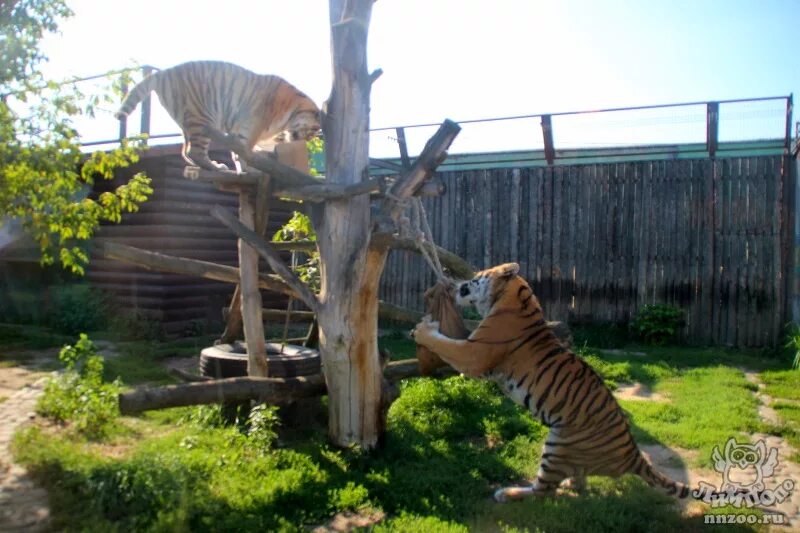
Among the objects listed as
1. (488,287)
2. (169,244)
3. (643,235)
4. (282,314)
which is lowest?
(282,314)

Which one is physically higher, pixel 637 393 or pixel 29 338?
pixel 29 338

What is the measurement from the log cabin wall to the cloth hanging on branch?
761 cm

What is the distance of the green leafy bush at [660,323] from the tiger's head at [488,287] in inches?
306

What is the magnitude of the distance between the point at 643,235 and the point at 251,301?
28.1 ft

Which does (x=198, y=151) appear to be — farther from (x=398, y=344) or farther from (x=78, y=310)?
(x=78, y=310)

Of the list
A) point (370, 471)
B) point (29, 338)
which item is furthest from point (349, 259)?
point (29, 338)

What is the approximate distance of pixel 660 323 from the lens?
1208 cm

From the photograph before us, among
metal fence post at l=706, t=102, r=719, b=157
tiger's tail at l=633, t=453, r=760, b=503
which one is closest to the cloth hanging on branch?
tiger's tail at l=633, t=453, r=760, b=503

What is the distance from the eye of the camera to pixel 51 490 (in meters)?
→ 4.86

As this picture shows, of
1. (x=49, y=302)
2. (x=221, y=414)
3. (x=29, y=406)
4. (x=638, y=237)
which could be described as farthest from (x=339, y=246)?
(x=49, y=302)

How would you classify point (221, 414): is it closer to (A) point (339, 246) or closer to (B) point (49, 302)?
(A) point (339, 246)

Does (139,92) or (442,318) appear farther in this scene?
(139,92)

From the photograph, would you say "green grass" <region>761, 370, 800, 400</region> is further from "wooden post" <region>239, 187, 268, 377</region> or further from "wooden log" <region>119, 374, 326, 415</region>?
"wooden post" <region>239, 187, 268, 377</region>

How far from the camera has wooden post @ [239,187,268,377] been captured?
21.0 feet
